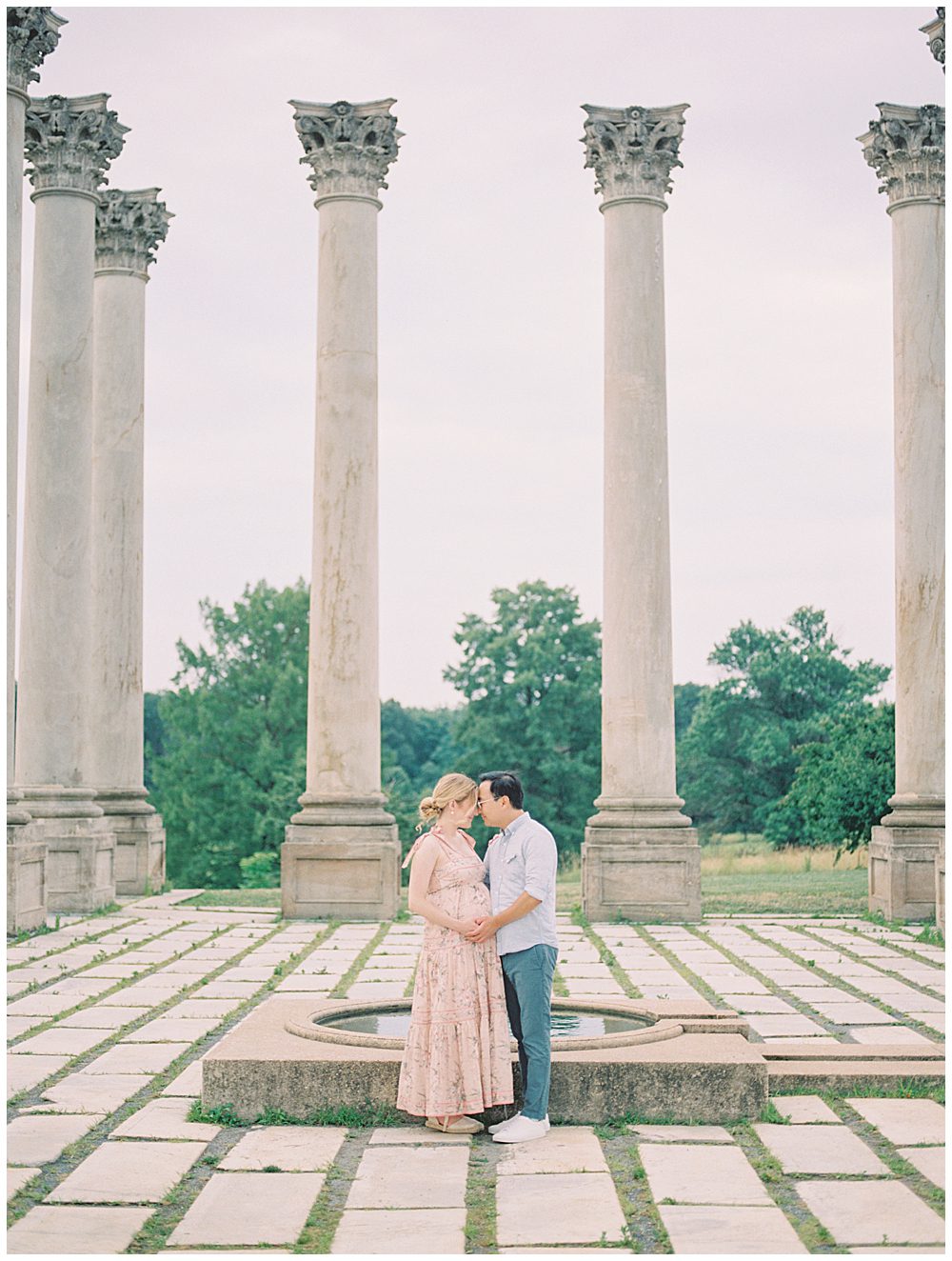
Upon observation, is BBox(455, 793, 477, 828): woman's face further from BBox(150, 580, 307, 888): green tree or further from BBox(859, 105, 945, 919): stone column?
BBox(150, 580, 307, 888): green tree

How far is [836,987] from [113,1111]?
50.7 feet

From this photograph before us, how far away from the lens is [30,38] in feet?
126

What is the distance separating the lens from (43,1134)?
17.4 metres

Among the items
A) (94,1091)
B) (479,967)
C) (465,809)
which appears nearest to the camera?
(479,967)

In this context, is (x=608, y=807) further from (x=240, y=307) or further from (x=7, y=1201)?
(x=240, y=307)

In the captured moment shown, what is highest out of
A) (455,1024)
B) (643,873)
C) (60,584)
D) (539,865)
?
(60,584)

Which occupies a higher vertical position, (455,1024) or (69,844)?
(455,1024)

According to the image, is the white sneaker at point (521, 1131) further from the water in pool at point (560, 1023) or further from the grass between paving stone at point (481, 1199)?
the water in pool at point (560, 1023)

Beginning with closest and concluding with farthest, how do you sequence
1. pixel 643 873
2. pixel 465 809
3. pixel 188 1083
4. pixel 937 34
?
1. pixel 465 809
2. pixel 188 1083
3. pixel 937 34
4. pixel 643 873

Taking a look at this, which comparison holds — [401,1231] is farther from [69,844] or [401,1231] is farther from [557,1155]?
[69,844]

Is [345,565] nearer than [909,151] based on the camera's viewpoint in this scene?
Yes

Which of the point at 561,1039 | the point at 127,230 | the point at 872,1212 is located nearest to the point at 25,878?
the point at 561,1039

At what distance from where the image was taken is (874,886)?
43406mm

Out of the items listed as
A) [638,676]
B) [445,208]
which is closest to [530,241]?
[445,208]
